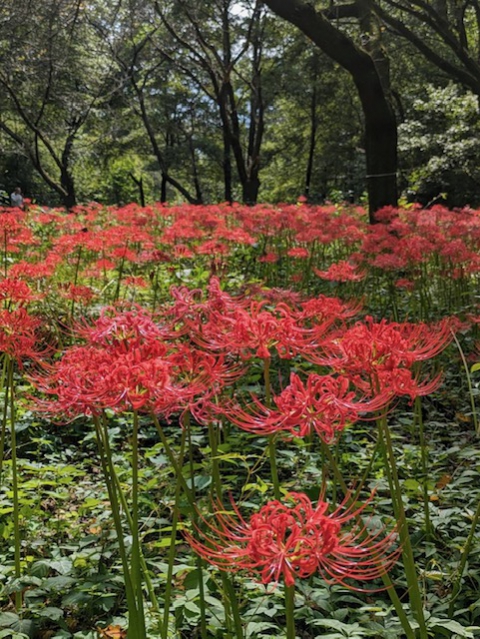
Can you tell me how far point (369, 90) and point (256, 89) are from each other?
10.0 m

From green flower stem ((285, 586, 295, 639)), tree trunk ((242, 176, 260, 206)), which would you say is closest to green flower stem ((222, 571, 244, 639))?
green flower stem ((285, 586, 295, 639))

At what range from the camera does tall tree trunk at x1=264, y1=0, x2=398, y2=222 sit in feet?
22.9

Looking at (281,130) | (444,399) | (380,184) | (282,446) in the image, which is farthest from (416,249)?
(281,130)

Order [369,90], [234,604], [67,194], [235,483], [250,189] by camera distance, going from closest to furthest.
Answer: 1. [234,604]
2. [235,483]
3. [369,90]
4. [67,194]
5. [250,189]

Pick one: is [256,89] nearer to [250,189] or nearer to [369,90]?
[250,189]

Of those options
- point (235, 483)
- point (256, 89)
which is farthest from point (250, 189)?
point (235, 483)

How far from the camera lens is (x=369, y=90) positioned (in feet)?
23.7

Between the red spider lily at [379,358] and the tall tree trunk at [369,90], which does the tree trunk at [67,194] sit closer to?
the tall tree trunk at [369,90]

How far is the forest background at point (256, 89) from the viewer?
7.52 metres

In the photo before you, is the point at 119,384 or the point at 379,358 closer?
the point at 119,384

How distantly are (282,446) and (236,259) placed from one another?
4.10 m

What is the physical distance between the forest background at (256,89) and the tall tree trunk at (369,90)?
14mm

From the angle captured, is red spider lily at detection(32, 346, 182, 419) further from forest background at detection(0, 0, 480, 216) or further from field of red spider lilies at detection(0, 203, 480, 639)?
forest background at detection(0, 0, 480, 216)

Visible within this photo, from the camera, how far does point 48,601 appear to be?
1883 mm
